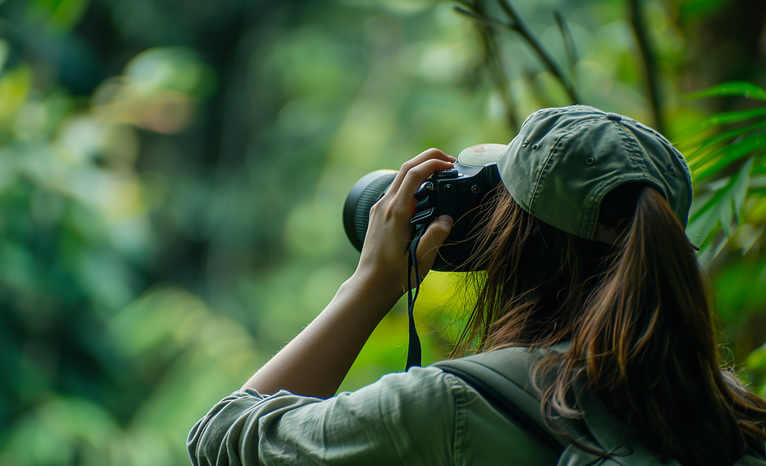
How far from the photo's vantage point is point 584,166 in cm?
32

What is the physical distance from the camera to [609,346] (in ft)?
1.00

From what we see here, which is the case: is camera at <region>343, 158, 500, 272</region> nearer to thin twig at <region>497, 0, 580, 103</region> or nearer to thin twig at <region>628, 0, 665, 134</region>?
thin twig at <region>497, 0, 580, 103</region>

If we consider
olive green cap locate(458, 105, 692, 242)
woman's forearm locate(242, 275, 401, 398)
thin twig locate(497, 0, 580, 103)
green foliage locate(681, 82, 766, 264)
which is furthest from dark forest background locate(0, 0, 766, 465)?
olive green cap locate(458, 105, 692, 242)

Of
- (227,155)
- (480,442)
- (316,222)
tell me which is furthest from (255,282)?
(480,442)

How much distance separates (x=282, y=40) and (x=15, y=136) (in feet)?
3.15

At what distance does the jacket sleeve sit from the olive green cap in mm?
113

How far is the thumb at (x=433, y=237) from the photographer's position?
412 mm

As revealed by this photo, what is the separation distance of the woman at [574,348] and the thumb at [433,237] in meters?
0.04

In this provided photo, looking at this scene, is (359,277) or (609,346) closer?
(609,346)

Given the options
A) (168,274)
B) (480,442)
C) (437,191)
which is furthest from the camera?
(168,274)

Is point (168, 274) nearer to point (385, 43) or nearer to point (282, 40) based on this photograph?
point (282, 40)

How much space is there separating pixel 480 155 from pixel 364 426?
0.23 metres

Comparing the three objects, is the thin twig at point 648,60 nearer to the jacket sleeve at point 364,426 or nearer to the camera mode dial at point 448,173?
the camera mode dial at point 448,173

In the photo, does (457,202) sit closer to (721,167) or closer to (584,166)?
(584,166)
